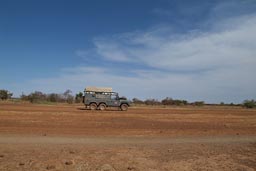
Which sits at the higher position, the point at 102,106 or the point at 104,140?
the point at 102,106

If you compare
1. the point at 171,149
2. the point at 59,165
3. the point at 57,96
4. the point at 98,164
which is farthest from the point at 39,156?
the point at 57,96

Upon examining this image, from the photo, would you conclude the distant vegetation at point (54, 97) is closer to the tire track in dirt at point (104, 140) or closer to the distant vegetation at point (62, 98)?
the distant vegetation at point (62, 98)

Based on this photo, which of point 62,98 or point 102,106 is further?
point 62,98

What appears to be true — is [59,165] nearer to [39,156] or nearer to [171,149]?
[39,156]

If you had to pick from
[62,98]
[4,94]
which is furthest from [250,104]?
[4,94]

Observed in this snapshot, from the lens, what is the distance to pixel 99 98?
44094mm

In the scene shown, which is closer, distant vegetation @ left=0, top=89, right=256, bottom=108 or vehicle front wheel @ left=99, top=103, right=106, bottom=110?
vehicle front wheel @ left=99, top=103, right=106, bottom=110

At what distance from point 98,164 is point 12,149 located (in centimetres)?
403

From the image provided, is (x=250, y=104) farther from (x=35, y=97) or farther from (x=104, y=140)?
(x=104, y=140)

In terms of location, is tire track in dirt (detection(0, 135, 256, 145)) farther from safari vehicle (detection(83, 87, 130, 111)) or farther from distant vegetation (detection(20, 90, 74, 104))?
distant vegetation (detection(20, 90, 74, 104))

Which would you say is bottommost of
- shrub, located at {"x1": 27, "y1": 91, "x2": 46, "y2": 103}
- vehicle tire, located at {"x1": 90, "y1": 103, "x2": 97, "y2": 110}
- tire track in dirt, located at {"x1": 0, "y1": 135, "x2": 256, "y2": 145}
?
tire track in dirt, located at {"x1": 0, "y1": 135, "x2": 256, "y2": 145}

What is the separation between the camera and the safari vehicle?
44.1 metres

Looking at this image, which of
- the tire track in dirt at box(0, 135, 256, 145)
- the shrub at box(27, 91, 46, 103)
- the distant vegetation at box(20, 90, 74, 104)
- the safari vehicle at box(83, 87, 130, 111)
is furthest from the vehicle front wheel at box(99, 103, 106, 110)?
the distant vegetation at box(20, 90, 74, 104)

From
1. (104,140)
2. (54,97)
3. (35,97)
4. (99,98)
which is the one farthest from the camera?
(54,97)
